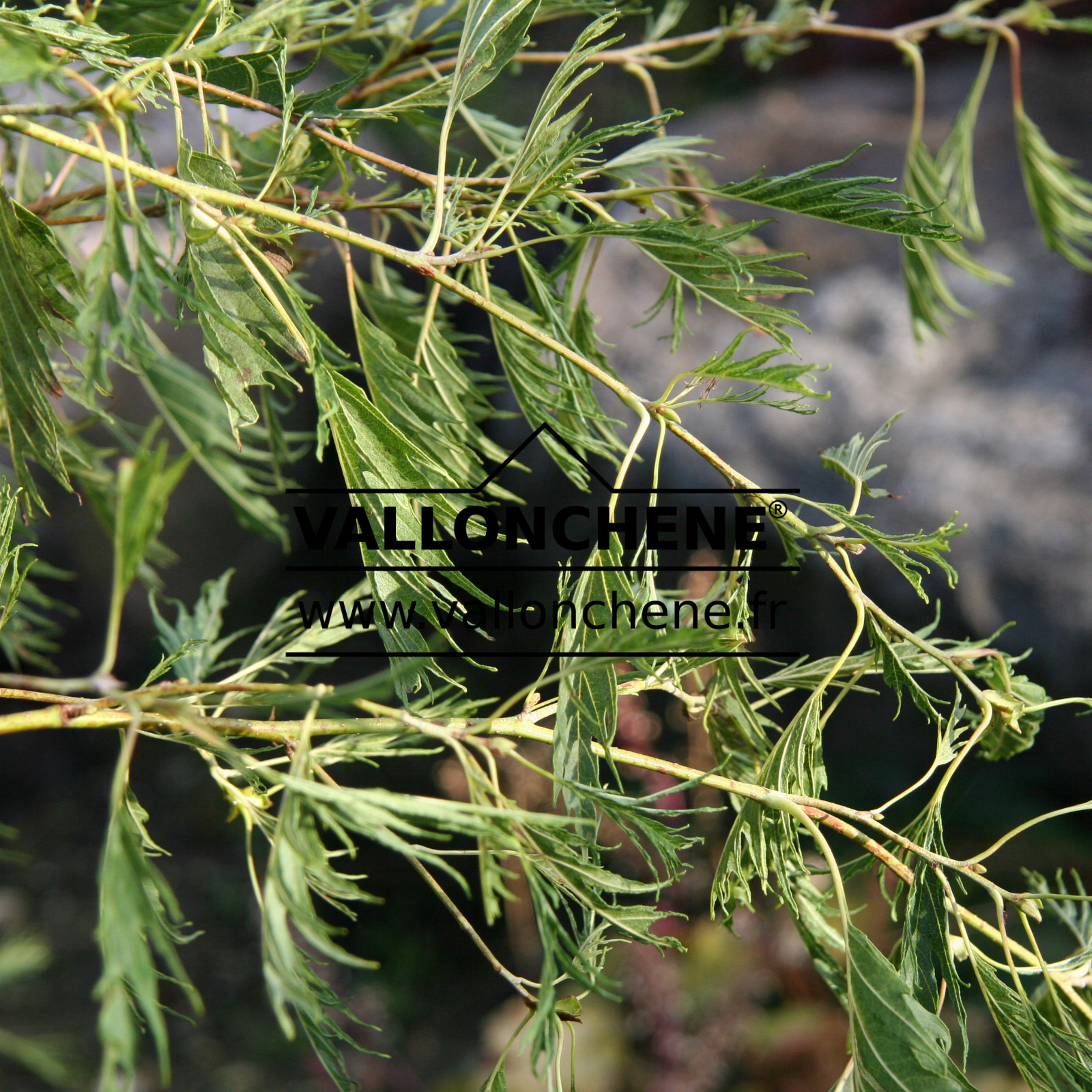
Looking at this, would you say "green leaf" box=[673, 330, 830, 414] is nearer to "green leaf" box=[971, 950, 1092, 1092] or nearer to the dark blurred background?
"green leaf" box=[971, 950, 1092, 1092]

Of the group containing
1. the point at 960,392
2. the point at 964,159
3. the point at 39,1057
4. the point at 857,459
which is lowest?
the point at 39,1057

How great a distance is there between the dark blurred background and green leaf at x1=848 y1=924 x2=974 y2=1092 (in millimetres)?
1051

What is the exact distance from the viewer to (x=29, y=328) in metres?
0.36

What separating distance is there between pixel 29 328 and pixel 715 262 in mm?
302

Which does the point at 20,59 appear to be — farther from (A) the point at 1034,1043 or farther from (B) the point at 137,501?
(A) the point at 1034,1043

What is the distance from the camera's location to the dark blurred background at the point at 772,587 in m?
1.36

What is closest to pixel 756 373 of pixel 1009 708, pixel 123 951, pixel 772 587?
pixel 1009 708

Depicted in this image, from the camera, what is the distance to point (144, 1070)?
71.6 inches

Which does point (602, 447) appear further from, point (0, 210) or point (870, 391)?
point (870, 391)

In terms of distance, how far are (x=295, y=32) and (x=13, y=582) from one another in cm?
Answer: 36

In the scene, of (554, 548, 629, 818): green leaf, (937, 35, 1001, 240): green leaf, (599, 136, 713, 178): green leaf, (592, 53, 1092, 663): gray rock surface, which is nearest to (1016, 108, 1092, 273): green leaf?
(937, 35, 1001, 240): green leaf

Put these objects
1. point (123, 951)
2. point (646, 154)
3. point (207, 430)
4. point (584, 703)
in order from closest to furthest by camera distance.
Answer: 1. point (123, 951)
2. point (584, 703)
3. point (646, 154)
4. point (207, 430)

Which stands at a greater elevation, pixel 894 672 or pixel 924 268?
pixel 924 268

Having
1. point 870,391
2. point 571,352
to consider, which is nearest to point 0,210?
point 571,352
